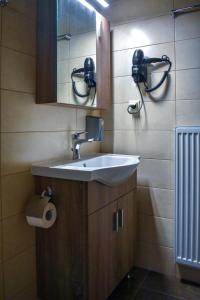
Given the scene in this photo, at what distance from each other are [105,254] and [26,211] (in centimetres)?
49

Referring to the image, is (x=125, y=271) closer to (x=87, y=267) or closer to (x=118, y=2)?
(x=87, y=267)

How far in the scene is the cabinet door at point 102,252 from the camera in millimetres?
1314

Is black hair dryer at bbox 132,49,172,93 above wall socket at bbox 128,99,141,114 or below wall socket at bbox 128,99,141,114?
above

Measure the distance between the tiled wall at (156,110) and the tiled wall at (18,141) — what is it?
0.71 metres

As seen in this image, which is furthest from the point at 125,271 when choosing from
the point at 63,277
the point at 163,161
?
the point at 163,161

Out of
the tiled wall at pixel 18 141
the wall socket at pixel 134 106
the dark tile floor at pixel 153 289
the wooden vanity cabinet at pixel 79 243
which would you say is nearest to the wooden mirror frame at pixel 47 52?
the tiled wall at pixel 18 141

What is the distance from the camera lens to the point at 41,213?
Answer: 1283 millimetres

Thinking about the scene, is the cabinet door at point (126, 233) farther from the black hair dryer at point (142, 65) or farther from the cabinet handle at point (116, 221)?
the black hair dryer at point (142, 65)

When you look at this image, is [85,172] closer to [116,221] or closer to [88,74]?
[116,221]

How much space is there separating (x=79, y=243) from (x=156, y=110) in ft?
3.50

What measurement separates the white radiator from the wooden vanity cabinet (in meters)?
0.47

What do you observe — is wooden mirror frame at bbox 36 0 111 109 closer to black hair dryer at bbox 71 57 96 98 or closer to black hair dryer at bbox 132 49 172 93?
black hair dryer at bbox 71 57 96 98

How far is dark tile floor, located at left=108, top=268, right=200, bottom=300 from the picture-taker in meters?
1.66

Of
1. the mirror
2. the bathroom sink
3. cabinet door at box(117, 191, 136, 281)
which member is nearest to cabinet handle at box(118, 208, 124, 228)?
cabinet door at box(117, 191, 136, 281)
